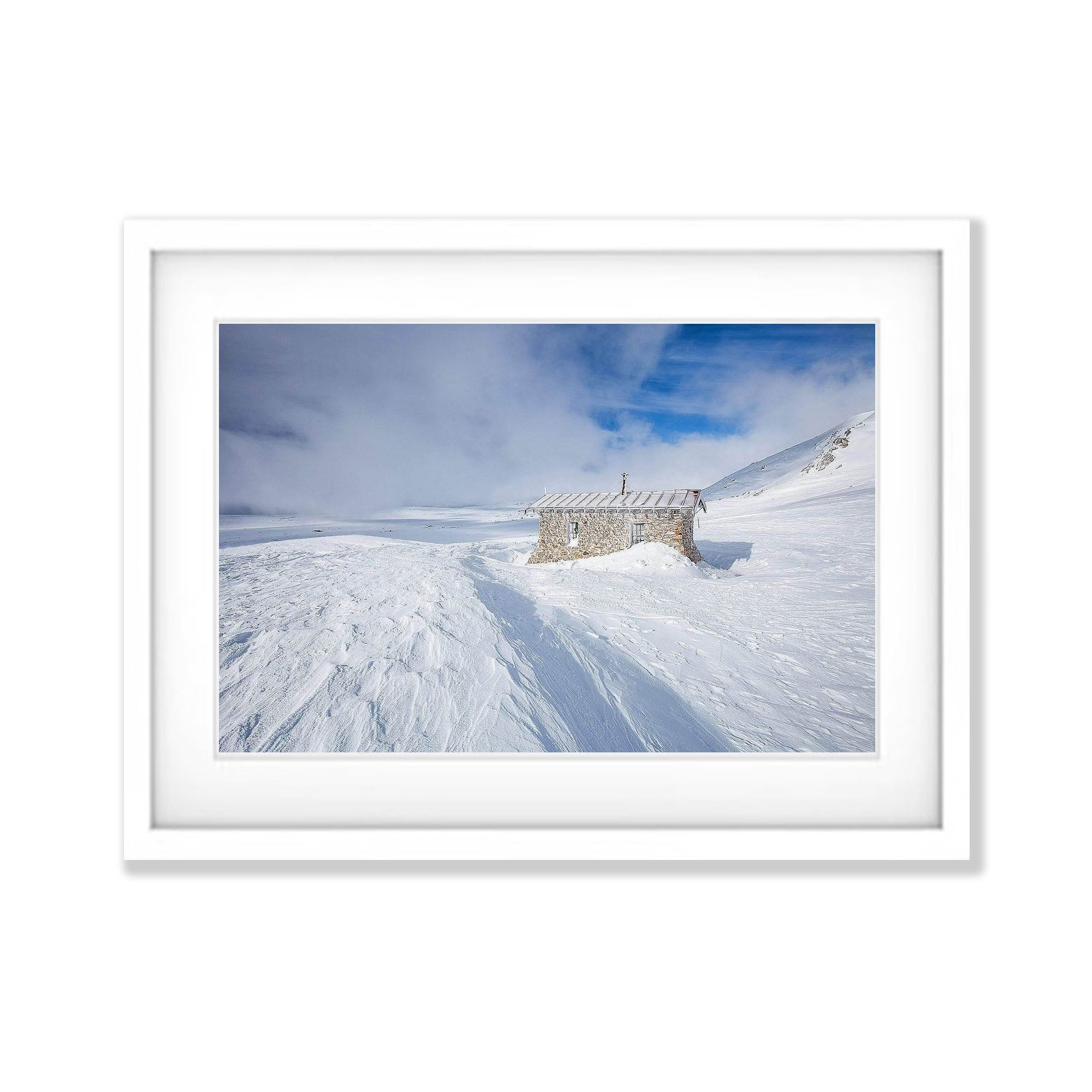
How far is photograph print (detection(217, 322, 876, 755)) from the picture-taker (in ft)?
4.38

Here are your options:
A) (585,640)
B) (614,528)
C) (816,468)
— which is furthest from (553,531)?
(816,468)

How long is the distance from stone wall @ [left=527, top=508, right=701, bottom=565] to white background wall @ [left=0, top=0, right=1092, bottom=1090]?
783 millimetres

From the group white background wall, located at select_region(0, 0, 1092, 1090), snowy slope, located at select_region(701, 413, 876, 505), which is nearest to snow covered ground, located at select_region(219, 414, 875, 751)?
snowy slope, located at select_region(701, 413, 876, 505)

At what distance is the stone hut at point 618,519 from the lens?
1439 millimetres

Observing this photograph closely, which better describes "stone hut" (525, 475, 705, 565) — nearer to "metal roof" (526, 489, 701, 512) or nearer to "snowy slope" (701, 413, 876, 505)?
"metal roof" (526, 489, 701, 512)

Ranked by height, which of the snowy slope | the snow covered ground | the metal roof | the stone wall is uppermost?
the snowy slope

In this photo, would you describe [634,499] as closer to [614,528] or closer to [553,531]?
[614,528]
